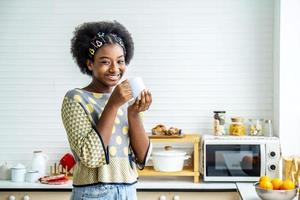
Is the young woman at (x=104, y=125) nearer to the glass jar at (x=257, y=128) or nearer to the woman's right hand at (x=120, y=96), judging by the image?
the woman's right hand at (x=120, y=96)

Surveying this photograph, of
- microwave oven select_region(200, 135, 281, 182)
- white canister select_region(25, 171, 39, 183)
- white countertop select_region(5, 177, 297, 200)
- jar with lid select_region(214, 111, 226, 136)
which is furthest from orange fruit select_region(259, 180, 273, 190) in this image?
white canister select_region(25, 171, 39, 183)

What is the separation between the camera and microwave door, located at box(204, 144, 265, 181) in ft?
11.7

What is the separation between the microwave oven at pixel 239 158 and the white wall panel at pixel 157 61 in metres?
0.44

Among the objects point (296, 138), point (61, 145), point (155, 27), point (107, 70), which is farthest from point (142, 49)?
point (107, 70)

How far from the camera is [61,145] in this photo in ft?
13.4

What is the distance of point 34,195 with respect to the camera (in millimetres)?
3615

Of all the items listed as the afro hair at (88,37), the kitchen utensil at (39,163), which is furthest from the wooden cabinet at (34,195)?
the afro hair at (88,37)

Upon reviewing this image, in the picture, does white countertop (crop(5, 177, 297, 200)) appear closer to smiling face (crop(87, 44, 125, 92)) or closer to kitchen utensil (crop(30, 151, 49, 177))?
kitchen utensil (crop(30, 151, 49, 177))

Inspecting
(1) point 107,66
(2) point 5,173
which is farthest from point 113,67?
(2) point 5,173

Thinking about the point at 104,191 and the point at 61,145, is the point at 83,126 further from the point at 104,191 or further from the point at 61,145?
the point at 61,145

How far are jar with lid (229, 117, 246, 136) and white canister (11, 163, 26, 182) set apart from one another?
5.70 ft

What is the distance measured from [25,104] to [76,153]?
2.76 meters

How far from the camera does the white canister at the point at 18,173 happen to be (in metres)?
3.79

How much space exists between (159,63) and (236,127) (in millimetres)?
856
